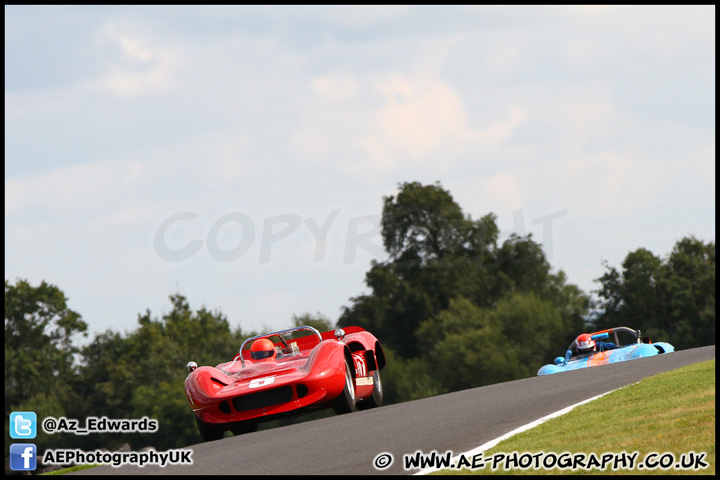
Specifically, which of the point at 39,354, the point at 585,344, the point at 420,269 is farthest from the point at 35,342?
the point at 585,344

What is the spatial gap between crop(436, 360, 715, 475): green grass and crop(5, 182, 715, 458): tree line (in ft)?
143

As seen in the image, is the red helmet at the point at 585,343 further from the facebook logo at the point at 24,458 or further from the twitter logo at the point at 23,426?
the facebook logo at the point at 24,458

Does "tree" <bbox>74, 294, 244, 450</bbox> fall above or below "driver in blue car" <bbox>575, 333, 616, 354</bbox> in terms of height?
below

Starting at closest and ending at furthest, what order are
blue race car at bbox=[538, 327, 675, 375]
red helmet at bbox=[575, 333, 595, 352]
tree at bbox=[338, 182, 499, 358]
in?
blue race car at bbox=[538, 327, 675, 375] < red helmet at bbox=[575, 333, 595, 352] < tree at bbox=[338, 182, 499, 358]

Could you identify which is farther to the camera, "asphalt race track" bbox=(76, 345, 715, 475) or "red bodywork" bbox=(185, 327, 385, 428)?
"red bodywork" bbox=(185, 327, 385, 428)

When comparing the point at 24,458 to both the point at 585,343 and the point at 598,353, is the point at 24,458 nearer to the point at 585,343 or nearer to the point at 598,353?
the point at 598,353

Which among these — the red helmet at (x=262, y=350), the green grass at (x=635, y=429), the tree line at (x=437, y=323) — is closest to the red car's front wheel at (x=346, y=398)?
the red helmet at (x=262, y=350)

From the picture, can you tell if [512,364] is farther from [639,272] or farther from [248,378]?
[248,378]

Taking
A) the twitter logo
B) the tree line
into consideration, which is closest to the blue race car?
the twitter logo

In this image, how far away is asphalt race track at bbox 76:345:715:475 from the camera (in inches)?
336

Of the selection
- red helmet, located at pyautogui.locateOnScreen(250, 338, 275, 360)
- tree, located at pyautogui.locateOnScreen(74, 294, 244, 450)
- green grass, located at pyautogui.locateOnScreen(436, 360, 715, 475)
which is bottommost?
tree, located at pyautogui.locateOnScreen(74, 294, 244, 450)

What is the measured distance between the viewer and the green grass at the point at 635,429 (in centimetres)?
748

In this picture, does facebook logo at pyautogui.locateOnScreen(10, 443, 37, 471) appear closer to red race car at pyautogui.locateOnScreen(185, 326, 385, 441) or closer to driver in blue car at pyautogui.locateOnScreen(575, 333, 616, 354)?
red race car at pyautogui.locateOnScreen(185, 326, 385, 441)

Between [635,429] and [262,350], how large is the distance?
663 centimetres
